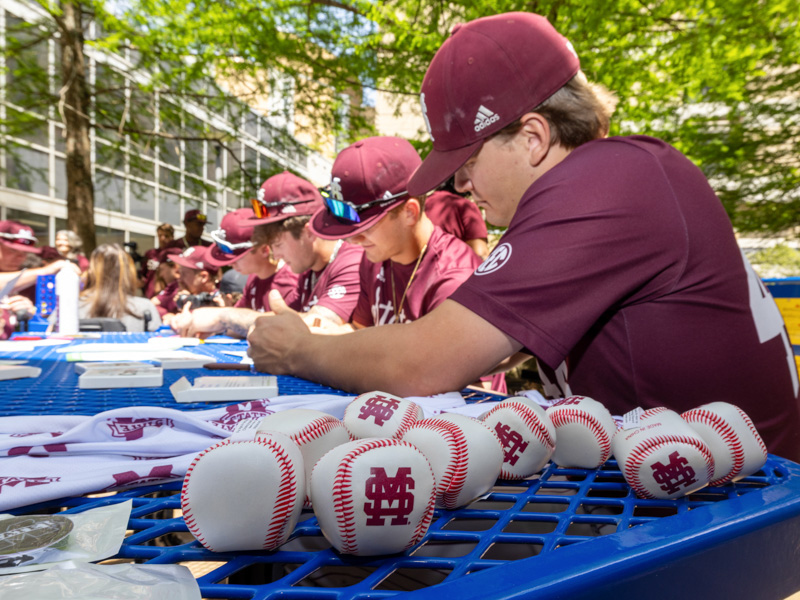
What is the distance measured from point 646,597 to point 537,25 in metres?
1.48

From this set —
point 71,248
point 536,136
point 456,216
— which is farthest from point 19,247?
point 536,136

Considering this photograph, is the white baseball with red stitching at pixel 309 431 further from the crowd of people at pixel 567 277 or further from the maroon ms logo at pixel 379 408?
the crowd of people at pixel 567 277

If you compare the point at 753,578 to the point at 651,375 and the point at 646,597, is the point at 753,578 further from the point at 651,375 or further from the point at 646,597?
the point at 651,375

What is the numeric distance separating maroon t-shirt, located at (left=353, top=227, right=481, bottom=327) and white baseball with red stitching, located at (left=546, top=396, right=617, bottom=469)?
4.96 ft

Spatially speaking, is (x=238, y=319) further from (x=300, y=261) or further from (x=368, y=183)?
(x=368, y=183)

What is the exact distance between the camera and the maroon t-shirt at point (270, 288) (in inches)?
167

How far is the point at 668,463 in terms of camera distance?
70 cm

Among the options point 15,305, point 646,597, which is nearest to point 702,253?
point 646,597

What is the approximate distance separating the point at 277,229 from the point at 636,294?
3.02 metres

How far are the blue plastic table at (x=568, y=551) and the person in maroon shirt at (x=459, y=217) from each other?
9.75 ft

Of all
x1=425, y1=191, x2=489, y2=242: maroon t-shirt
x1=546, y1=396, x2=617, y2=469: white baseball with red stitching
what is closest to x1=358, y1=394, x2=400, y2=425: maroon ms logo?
x1=546, y1=396, x2=617, y2=469: white baseball with red stitching

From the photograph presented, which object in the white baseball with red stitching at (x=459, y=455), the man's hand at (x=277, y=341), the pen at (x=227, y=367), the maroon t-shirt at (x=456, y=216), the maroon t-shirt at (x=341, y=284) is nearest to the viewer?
the white baseball with red stitching at (x=459, y=455)

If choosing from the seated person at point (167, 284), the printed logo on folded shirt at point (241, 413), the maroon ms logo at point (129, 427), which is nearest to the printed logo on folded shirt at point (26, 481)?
the maroon ms logo at point (129, 427)

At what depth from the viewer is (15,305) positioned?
3.78m
